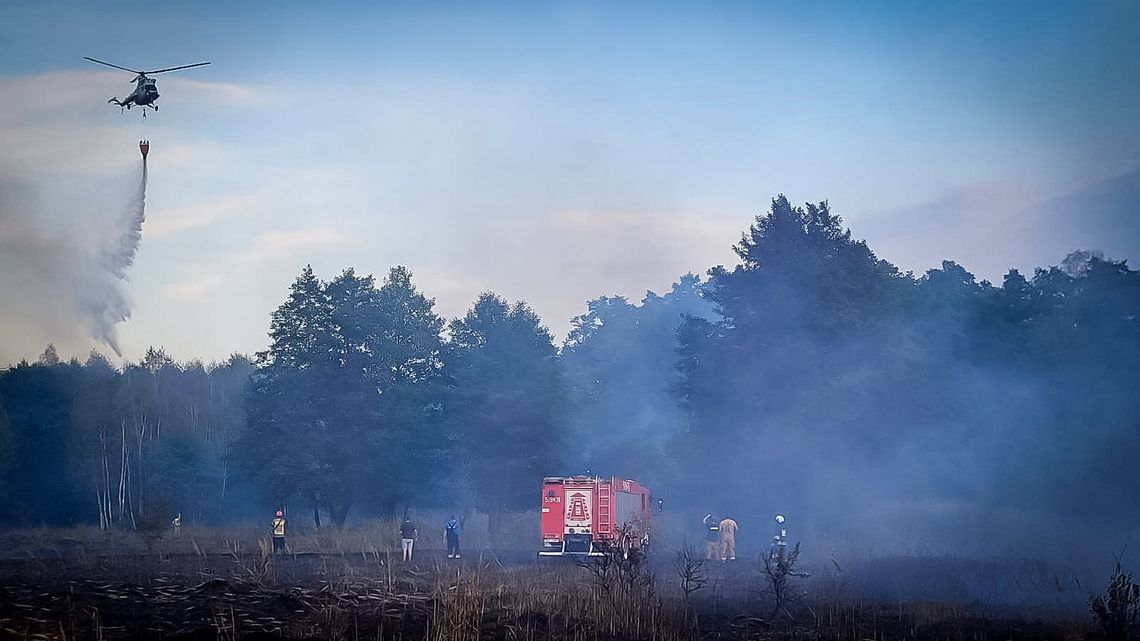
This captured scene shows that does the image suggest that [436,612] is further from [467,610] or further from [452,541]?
[452,541]

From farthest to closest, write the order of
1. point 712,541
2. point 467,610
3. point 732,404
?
point 732,404 → point 712,541 → point 467,610

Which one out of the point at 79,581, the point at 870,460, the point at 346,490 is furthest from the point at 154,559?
the point at 870,460

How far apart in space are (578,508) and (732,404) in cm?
1723

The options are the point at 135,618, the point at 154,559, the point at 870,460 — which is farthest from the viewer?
the point at 870,460

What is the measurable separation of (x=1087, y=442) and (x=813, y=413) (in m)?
13.5

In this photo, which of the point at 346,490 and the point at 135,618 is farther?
the point at 346,490

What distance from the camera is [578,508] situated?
40688 millimetres

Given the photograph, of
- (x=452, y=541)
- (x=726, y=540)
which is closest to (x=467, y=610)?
(x=452, y=541)

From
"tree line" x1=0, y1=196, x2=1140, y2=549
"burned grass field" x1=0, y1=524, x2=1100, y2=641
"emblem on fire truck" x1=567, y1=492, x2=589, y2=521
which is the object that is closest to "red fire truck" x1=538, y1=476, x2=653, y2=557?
"emblem on fire truck" x1=567, y1=492, x2=589, y2=521

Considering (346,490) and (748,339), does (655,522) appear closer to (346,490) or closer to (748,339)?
(748,339)

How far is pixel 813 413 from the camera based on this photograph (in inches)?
2072

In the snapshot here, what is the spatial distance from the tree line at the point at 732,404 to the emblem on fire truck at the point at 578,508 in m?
16.4

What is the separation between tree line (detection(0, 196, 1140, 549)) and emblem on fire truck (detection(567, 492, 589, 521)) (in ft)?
53.8

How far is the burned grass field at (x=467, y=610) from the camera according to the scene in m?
18.8
